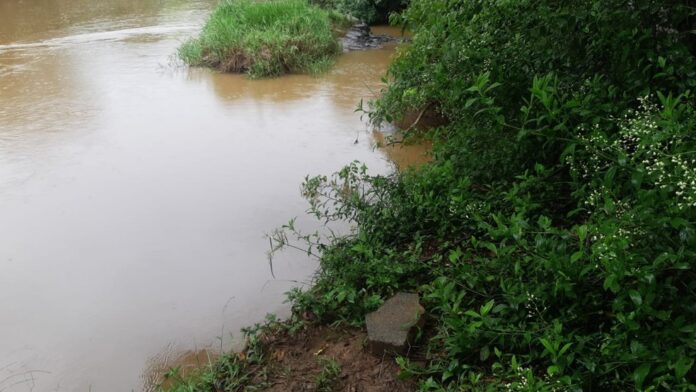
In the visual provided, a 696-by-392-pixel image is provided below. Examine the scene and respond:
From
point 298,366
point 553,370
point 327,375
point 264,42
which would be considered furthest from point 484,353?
point 264,42

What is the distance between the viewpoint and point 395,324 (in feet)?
8.59

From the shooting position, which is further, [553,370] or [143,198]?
[143,198]

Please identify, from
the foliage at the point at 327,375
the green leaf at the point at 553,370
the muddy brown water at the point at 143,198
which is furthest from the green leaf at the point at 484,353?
the muddy brown water at the point at 143,198

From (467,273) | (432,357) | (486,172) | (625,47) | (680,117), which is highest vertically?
(625,47)

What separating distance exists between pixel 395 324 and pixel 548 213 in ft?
2.80

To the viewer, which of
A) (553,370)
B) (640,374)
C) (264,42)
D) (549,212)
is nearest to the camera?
(640,374)

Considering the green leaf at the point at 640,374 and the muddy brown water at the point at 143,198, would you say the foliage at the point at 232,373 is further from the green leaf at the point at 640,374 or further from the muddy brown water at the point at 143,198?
the green leaf at the point at 640,374

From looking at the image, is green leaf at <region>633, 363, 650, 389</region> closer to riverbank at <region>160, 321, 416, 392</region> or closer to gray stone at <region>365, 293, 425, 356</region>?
riverbank at <region>160, 321, 416, 392</region>

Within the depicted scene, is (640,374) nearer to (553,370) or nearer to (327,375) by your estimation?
(553,370)

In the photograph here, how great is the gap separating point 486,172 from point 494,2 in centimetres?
86

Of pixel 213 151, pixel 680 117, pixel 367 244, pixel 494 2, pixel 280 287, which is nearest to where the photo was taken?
pixel 680 117

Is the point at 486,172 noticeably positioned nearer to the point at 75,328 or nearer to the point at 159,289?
the point at 159,289

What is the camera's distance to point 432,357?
2.43 meters

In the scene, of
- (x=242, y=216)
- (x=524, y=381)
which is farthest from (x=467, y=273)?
(x=242, y=216)
